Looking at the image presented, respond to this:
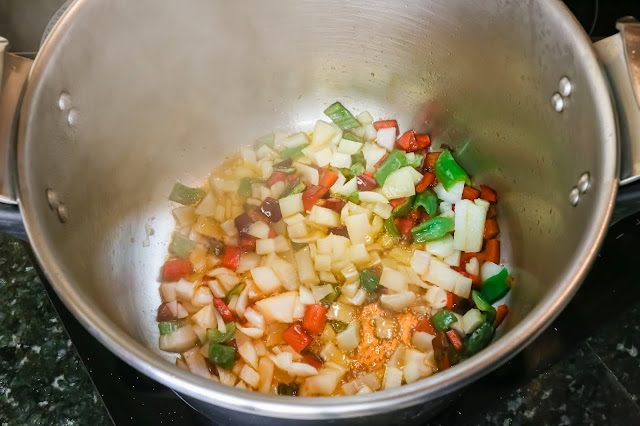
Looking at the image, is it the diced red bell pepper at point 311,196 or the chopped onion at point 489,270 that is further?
the diced red bell pepper at point 311,196

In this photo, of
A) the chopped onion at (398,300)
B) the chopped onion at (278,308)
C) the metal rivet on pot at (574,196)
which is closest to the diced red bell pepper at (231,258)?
the chopped onion at (278,308)

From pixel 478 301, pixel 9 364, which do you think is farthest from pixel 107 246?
pixel 478 301

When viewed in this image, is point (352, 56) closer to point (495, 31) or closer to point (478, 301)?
point (495, 31)

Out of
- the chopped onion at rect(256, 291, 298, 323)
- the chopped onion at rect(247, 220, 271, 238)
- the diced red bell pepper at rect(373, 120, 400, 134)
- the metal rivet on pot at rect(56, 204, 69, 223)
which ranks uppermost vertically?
the metal rivet on pot at rect(56, 204, 69, 223)

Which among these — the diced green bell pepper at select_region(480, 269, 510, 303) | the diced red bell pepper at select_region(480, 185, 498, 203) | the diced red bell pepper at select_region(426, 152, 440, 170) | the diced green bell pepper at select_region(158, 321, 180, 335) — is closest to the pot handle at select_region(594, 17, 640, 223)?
the diced green bell pepper at select_region(480, 269, 510, 303)

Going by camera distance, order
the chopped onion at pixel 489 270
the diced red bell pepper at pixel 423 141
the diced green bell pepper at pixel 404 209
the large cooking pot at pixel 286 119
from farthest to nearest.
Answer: the diced red bell pepper at pixel 423 141, the diced green bell pepper at pixel 404 209, the chopped onion at pixel 489 270, the large cooking pot at pixel 286 119

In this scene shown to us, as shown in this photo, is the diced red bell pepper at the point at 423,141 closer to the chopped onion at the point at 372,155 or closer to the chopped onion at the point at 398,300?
the chopped onion at the point at 372,155

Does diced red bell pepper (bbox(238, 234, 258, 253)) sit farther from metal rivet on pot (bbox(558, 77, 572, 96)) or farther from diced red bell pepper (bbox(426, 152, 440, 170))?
metal rivet on pot (bbox(558, 77, 572, 96))
